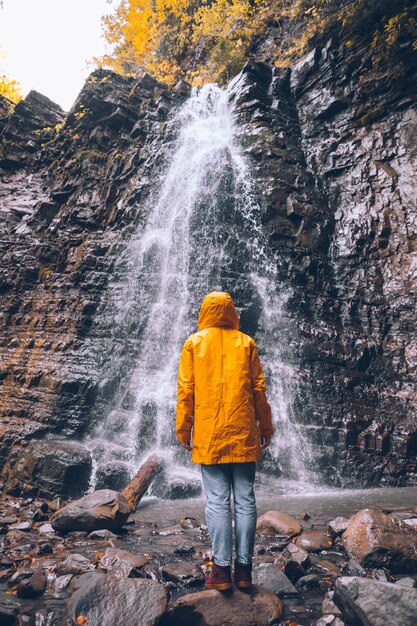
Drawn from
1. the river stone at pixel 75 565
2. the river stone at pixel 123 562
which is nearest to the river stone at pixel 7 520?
the river stone at pixel 75 565

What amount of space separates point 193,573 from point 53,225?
40.4 ft

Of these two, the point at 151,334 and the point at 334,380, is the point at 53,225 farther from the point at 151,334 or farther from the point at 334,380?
the point at 334,380

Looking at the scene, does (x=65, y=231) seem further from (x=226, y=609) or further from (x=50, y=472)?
(x=226, y=609)

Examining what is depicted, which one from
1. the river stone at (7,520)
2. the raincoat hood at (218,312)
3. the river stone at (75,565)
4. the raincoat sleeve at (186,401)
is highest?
the raincoat hood at (218,312)

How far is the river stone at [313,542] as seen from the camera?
4289 millimetres

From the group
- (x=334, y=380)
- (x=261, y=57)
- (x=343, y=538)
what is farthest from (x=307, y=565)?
(x=261, y=57)

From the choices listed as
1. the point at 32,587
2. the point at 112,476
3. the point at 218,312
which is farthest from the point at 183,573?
the point at 112,476

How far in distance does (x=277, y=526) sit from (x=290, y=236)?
329 inches

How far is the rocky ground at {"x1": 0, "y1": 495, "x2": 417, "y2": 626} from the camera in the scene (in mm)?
2774

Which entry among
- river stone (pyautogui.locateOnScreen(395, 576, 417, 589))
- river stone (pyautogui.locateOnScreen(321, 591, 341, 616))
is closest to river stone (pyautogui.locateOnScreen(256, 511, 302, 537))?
river stone (pyautogui.locateOnScreen(395, 576, 417, 589))

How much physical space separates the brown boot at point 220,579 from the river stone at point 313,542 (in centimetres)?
161

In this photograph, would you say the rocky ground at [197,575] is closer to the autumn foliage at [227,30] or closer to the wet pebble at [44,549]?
the wet pebble at [44,549]

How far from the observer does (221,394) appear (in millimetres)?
3262

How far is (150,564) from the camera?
4008 millimetres
